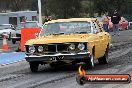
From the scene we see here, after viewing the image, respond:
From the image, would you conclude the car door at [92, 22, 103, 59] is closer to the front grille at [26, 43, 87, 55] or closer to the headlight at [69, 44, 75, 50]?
the headlight at [69, 44, 75, 50]

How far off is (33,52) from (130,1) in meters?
55.1

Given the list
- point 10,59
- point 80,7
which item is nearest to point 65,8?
point 80,7

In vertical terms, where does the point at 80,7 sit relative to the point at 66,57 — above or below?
below

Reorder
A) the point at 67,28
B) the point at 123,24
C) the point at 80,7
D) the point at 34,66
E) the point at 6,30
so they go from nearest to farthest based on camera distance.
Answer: the point at 34,66
the point at 67,28
the point at 6,30
the point at 123,24
the point at 80,7

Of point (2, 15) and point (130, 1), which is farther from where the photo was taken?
point (130, 1)

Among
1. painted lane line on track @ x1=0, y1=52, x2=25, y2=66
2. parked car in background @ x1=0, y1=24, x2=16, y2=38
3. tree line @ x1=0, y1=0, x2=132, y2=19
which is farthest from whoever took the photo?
tree line @ x1=0, y1=0, x2=132, y2=19

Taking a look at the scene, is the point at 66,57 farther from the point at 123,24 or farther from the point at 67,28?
the point at 123,24

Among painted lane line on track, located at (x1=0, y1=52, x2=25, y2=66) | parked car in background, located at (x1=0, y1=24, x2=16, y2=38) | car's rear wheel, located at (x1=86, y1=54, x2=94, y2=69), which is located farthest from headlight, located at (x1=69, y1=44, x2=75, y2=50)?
parked car in background, located at (x1=0, y1=24, x2=16, y2=38)

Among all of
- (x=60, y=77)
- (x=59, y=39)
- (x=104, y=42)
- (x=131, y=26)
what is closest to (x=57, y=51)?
(x=59, y=39)

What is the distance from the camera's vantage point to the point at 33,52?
A: 11148 millimetres

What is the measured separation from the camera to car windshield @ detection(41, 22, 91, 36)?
39.7ft

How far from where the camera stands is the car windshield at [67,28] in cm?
1209

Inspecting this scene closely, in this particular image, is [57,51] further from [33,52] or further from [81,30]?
[81,30]

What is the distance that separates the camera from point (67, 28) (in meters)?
12.2
